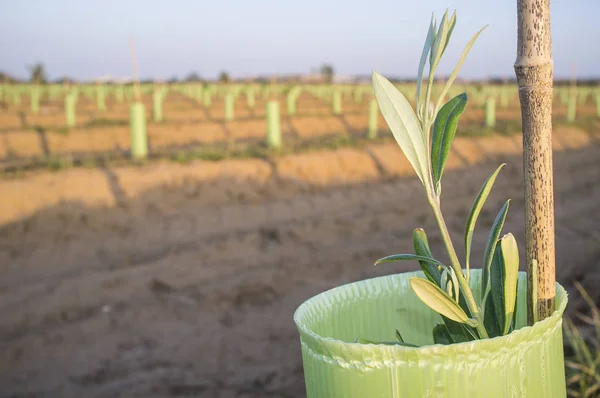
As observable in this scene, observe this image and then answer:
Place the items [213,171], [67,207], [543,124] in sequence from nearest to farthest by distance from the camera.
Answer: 1. [543,124]
2. [67,207]
3. [213,171]

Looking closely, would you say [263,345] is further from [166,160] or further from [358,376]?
[166,160]

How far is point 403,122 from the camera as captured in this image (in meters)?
0.94

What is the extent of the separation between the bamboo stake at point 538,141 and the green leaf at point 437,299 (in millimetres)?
156

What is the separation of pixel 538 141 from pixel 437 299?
33cm

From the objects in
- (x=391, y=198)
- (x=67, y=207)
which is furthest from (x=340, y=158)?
(x=67, y=207)

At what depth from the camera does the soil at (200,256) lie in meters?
3.42

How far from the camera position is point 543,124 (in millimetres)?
1062

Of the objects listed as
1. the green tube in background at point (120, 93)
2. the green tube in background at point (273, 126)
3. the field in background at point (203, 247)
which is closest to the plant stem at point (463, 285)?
the field in background at point (203, 247)

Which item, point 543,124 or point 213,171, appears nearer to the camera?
point 543,124

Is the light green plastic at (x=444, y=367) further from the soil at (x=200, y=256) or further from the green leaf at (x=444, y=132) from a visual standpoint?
the soil at (x=200, y=256)

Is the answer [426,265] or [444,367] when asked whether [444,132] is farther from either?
[444,367]

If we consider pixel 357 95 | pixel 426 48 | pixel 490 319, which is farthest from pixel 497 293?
pixel 357 95

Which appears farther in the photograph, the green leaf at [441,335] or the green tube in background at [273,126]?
the green tube in background at [273,126]

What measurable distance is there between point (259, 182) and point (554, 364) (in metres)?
6.49
